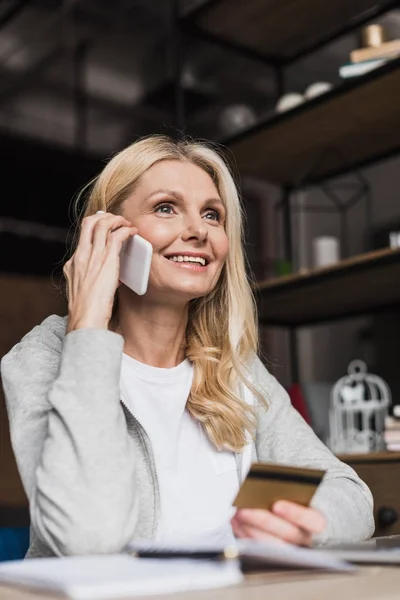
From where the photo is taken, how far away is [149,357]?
1337 millimetres

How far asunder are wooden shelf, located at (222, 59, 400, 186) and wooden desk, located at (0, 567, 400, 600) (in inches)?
66.0

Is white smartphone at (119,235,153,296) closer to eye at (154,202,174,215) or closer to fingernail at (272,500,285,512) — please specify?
eye at (154,202,174,215)

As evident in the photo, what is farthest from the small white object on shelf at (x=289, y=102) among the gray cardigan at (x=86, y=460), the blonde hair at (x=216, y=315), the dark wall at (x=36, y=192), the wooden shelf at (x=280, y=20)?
the dark wall at (x=36, y=192)

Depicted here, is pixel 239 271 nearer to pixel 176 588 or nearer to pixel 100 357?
pixel 100 357

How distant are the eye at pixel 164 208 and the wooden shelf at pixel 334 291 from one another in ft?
2.69

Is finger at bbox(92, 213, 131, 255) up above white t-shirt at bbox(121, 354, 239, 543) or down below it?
above

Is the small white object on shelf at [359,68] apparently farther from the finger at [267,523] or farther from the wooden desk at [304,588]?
the wooden desk at [304,588]

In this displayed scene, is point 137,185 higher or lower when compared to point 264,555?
higher

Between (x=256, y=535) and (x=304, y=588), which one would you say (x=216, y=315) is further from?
(x=304, y=588)

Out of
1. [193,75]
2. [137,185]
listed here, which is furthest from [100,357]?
[193,75]

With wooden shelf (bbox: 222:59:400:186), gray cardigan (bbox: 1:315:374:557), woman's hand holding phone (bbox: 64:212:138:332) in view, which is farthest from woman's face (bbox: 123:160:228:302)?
wooden shelf (bbox: 222:59:400:186)

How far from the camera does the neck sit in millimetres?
1342

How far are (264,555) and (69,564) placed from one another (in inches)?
6.8

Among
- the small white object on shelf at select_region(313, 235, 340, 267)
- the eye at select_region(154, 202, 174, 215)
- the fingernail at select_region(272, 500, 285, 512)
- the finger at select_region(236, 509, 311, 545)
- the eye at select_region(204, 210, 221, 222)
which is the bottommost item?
the finger at select_region(236, 509, 311, 545)
